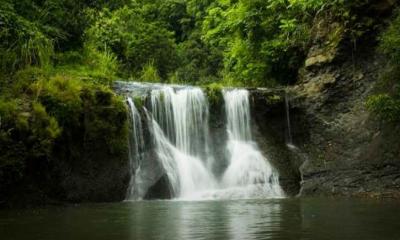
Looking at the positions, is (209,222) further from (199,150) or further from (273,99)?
(273,99)

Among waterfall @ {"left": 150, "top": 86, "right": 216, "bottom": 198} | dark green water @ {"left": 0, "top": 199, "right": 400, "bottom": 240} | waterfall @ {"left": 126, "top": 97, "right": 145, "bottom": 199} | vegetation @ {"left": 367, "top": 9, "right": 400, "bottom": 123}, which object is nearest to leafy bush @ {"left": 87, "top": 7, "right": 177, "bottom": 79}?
waterfall @ {"left": 150, "top": 86, "right": 216, "bottom": 198}

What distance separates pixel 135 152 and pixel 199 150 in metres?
2.23

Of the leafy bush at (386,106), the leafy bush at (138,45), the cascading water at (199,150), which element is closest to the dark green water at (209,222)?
the leafy bush at (386,106)

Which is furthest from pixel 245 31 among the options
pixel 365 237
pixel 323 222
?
pixel 365 237

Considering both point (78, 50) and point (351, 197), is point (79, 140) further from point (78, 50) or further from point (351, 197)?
point (351, 197)

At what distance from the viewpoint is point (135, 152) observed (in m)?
13.4

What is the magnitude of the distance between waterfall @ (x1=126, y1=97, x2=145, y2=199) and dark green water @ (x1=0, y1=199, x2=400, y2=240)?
9.14ft

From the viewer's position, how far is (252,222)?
7.00 meters

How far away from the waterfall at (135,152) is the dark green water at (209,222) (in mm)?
2785

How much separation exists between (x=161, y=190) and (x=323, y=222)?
6410 millimetres

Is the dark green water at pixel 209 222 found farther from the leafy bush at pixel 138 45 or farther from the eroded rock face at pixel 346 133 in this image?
the leafy bush at pixel 138 45

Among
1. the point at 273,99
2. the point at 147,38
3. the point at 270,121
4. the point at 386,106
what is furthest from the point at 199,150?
the point at 147,38

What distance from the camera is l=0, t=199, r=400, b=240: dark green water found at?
5980mm

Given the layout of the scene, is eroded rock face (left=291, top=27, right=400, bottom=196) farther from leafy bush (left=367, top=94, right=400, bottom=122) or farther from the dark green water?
the dark green water
